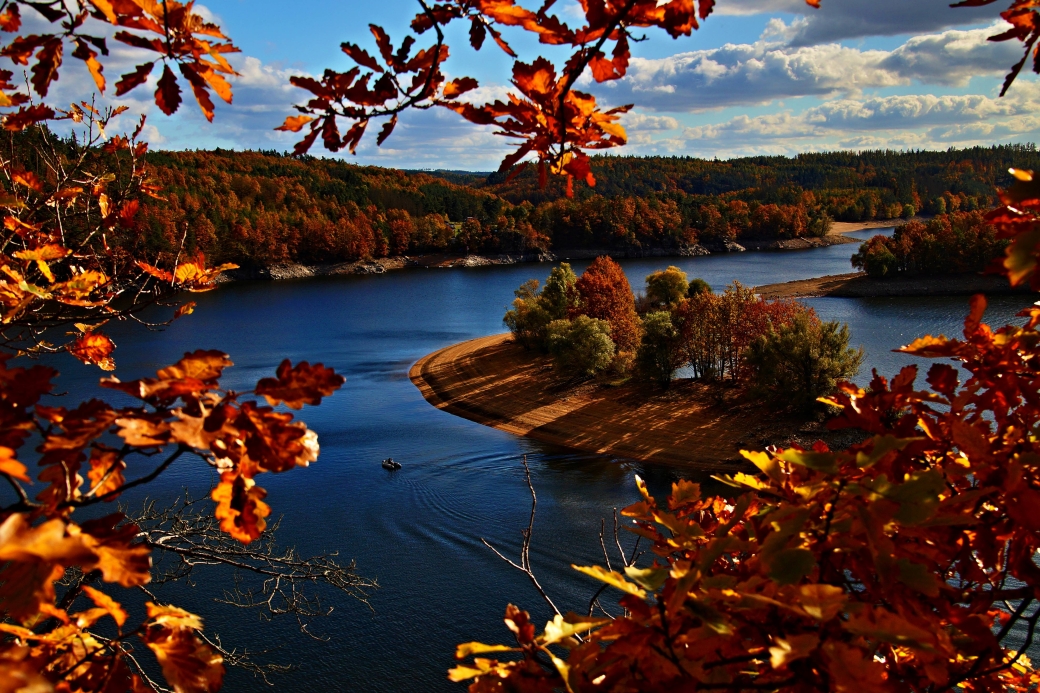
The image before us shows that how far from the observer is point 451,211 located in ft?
309

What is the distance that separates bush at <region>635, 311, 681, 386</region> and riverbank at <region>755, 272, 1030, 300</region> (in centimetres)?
2024

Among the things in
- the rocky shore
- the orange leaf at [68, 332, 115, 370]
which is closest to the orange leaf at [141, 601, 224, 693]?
the orange leaf at [68, 332, 115, 370]

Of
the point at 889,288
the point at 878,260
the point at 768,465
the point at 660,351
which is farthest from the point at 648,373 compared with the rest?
the point at 878,260

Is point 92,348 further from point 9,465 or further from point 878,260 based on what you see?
point 878,260

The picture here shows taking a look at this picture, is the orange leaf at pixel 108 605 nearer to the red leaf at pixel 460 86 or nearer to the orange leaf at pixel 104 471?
the orange leaf at pixel 104 471

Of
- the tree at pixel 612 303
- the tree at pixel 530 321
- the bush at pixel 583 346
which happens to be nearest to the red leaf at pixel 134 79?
the bush at pixel 583 346

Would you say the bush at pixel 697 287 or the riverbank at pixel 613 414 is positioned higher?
the bush at pixel 697 287

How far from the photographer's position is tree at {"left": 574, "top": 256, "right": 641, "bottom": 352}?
31516 mm

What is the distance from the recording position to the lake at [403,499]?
39.3ft

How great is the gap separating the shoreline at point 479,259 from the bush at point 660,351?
155ft

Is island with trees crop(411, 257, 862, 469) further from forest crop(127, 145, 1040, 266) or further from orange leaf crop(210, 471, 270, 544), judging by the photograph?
forest crop(127, 145, 1040, 266)

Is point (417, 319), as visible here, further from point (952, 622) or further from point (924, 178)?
point (924, 178)

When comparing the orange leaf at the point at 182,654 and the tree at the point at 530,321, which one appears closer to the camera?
the orange leaf at the point at 182,654

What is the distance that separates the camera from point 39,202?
337 cm
